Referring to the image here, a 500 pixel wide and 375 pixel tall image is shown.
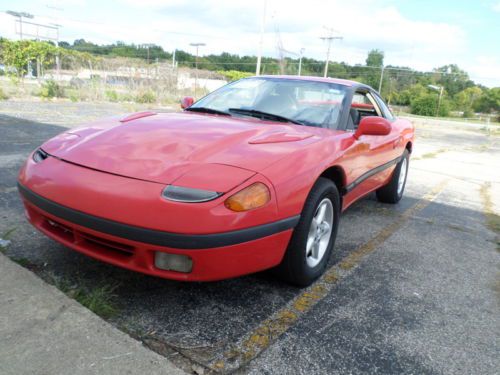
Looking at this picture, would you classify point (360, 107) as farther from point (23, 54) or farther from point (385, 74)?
point (385, 74)

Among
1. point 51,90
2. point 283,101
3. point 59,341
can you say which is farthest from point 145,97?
point 59,341

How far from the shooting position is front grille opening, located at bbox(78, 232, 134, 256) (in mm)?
1900

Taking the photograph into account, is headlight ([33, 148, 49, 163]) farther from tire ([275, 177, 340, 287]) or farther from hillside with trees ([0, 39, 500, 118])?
hillside with trees ([0, 39, 500, 118])

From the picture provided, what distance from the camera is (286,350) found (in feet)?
6.07

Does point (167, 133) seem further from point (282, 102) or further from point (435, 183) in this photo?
point (435, 183)

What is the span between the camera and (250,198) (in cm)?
190

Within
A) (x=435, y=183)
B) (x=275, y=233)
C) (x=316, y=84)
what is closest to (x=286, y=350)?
(x=275, y=233)

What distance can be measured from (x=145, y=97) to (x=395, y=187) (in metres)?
12.7

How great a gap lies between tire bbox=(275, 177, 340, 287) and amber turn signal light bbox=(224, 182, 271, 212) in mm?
371

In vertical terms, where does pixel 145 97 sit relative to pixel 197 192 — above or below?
below

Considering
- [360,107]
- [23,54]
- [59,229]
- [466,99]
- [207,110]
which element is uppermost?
[466,99]

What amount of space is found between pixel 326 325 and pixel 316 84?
83.1 inches

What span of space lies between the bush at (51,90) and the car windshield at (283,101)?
11.5 meters

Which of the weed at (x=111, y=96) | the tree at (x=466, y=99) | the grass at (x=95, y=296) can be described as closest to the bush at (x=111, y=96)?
the weed at (x=111, y=96)
